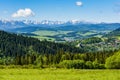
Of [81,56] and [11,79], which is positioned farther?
[81,56]

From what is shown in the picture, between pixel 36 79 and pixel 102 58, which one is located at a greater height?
pixel 36 79

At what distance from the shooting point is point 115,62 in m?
110

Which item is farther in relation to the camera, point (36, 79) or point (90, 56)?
point (90, 56)

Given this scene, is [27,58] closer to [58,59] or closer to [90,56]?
[58,59]

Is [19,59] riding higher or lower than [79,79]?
lower

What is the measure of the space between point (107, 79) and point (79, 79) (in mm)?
4617

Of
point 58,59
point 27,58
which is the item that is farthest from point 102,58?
point 27,58

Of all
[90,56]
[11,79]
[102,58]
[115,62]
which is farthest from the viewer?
[90,56]

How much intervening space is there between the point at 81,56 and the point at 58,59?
51.4 ft

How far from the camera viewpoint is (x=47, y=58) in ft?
635

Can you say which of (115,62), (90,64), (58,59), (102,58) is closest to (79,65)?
(90,64)

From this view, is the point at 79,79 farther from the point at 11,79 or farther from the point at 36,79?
the point at 11,79

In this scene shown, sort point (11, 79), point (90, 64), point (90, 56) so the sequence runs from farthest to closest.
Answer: point (90, 56)
point (90, 64)
point (11, 79)

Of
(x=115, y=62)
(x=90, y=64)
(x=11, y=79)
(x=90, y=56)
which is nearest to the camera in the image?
(x=11, y=79)
